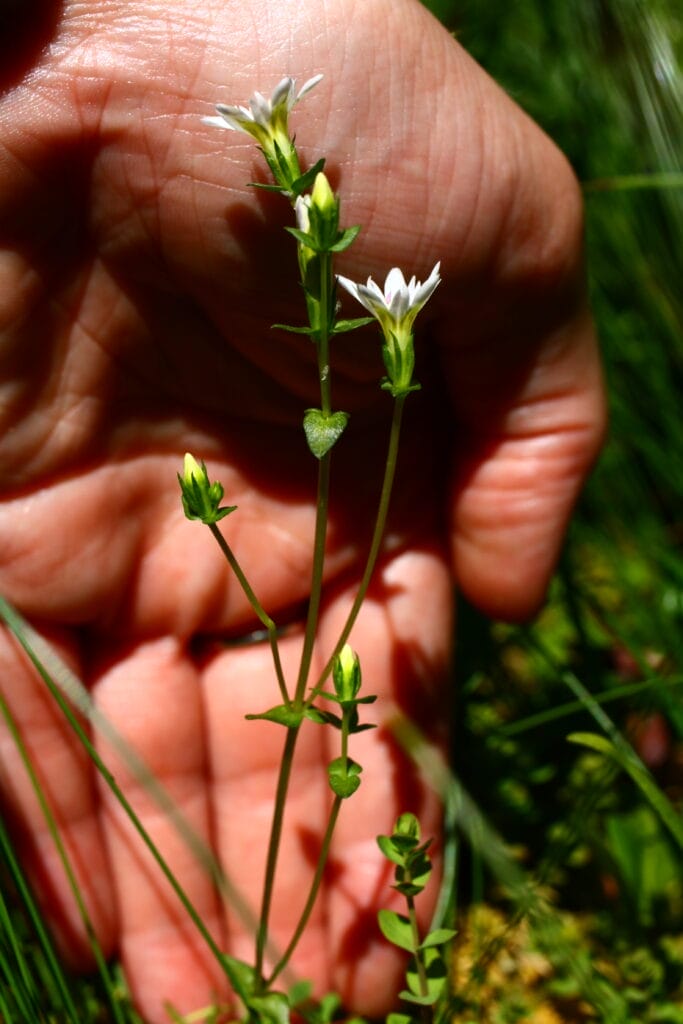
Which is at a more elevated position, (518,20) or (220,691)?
(518,20)

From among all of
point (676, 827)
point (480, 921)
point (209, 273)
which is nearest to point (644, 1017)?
point (480, 921)

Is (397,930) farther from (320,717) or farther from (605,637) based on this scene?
(605,637)

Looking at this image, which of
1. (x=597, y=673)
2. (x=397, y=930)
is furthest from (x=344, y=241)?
(x=597, y=673)

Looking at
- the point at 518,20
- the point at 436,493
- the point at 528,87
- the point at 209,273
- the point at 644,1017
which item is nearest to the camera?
the point at 209,273

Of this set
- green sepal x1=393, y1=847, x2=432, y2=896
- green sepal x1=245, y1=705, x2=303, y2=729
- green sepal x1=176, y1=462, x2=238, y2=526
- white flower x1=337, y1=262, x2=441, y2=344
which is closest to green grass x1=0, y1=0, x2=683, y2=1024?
green sepal x1=393, y1=847, x2=432, y2=896

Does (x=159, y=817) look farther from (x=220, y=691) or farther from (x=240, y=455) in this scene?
(x=240, y=455)

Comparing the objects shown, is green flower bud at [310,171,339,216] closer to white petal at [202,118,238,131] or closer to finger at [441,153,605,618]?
white petal at [202,118,238,131]
